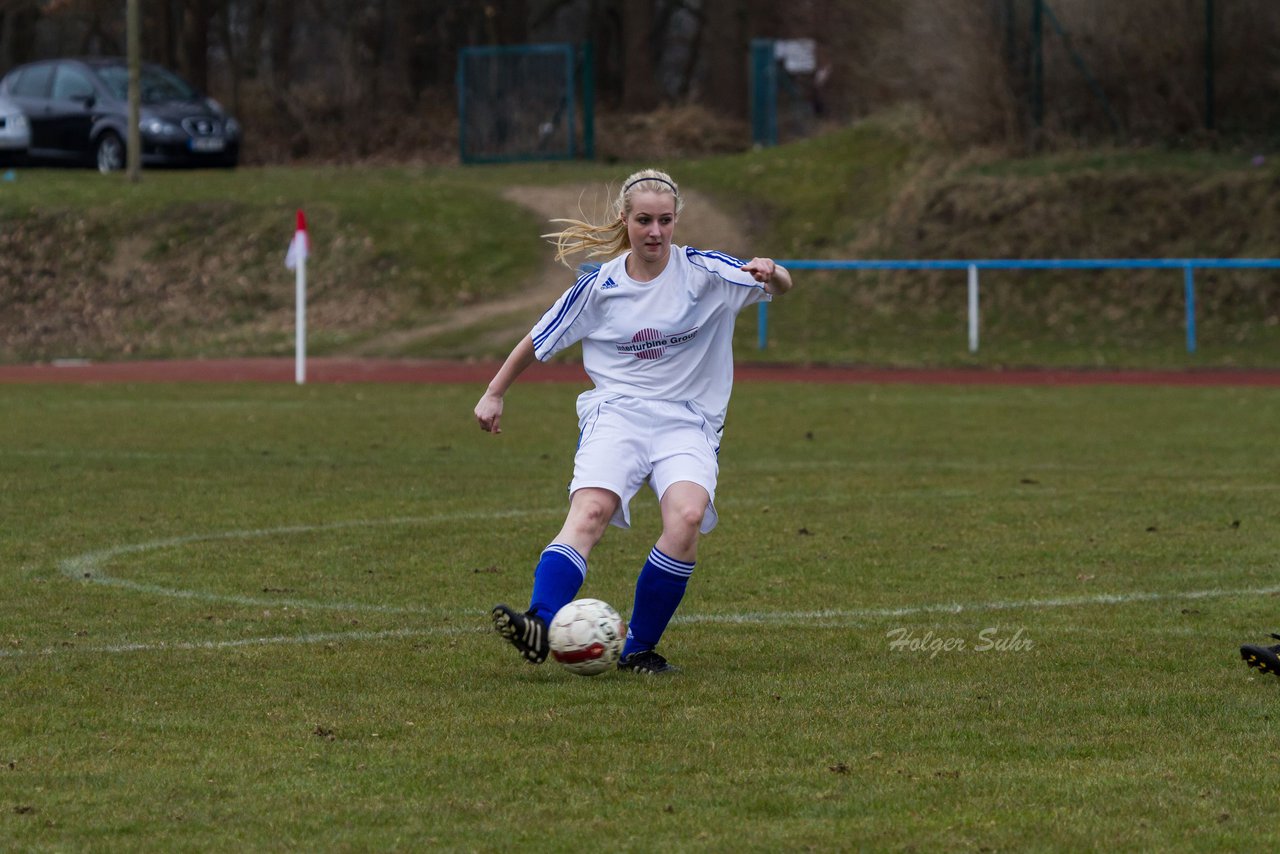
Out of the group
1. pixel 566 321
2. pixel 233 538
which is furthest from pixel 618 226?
pixel 233 538

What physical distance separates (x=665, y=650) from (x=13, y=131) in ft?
99.9

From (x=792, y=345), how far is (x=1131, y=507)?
45.2 feet

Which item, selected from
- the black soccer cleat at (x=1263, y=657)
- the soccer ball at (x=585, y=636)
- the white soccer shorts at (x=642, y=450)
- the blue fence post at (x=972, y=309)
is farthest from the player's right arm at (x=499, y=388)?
the blue fence post at (x=972, y=309)

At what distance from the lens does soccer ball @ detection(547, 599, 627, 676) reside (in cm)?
628

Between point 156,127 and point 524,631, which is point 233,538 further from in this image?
point 156,127

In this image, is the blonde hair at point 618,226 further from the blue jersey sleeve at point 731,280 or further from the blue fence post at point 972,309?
the blue fence post at point 972,309

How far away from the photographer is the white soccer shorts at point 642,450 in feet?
21.7

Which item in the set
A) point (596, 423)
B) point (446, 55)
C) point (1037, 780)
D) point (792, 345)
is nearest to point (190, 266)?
point (792, 345)

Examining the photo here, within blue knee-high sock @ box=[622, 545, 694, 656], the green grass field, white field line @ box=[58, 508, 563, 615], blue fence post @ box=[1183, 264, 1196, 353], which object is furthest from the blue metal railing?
blue knee-high sock @ box=[622, 545, 694, 656]

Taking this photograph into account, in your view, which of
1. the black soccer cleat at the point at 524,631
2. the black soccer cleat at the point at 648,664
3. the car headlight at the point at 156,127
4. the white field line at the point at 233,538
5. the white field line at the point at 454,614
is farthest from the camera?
the car headlight at the point at 156,127

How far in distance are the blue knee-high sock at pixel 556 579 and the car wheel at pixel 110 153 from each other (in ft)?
96.5

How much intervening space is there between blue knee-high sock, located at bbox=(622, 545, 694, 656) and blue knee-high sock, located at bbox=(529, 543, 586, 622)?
24 cm

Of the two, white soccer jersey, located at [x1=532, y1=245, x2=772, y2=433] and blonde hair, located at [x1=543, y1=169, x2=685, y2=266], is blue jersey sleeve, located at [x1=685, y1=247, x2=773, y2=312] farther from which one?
A: blonde hair, located at [x1=543, y1=169, x2=685, y2=266]

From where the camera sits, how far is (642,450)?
22.0ft
